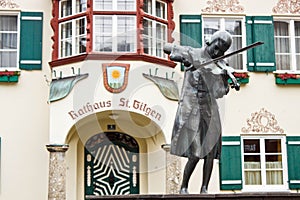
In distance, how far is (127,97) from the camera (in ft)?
42.7

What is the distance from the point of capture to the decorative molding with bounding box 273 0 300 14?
50.2 ft

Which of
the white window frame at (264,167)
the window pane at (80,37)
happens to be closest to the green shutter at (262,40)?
the white window frame at (264,167)

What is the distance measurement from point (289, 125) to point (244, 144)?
1.15 metres

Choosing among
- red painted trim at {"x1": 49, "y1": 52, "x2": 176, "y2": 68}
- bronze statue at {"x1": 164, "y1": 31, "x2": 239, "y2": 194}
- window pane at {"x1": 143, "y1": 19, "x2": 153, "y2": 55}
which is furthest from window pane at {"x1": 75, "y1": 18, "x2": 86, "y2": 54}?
bronze statue at {"x1": 164, "y1": 31, "x2": 239, "y2": 194}

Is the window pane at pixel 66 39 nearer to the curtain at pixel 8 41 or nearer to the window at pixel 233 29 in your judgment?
the curtain at pixel 8 41

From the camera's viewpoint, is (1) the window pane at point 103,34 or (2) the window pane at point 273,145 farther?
(2) the window pane at point 273,145

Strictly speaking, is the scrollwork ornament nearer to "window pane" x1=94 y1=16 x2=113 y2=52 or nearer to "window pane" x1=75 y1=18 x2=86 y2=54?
"window pane" x1=75 y1=18 x2=86 y2=54

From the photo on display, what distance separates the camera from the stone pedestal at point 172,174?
13258mm

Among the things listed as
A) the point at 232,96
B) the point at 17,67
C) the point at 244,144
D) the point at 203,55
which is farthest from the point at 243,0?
the point at 203,55

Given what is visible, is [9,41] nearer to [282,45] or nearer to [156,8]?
[156,8]

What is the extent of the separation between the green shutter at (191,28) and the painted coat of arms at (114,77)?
2.38 metres

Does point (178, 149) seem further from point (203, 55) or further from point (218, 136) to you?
point (203, 55)

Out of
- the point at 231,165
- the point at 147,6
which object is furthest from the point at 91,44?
the point at 231,165

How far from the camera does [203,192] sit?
755 centimetres
